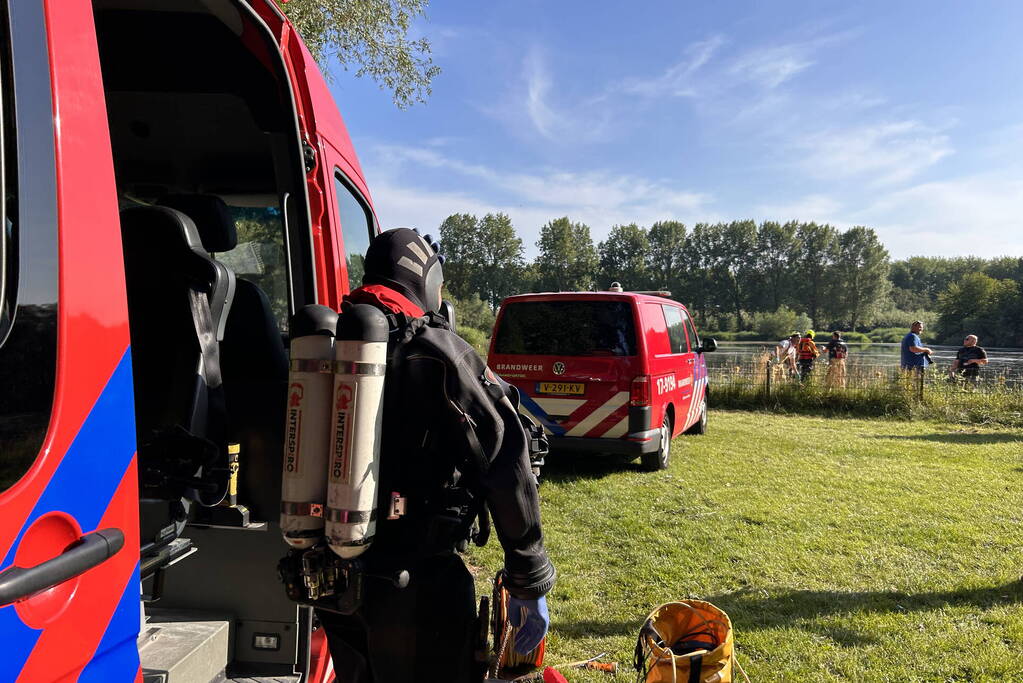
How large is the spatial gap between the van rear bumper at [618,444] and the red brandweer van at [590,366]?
0.4 inches

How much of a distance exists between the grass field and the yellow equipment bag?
574 mm

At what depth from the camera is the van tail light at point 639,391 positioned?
259 inches

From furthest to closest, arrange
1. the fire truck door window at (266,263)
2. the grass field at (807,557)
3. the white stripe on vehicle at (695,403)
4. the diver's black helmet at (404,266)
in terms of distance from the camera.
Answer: the white stripe on vehicle at (695,403) < the grass field at (807,557) < the fire truck door window at (266,263) < the diver's black helmet at (404,266)

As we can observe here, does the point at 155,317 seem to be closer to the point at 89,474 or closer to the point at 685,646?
the point at 89,474

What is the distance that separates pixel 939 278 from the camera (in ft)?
362

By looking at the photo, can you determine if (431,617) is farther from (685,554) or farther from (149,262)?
(685,554)

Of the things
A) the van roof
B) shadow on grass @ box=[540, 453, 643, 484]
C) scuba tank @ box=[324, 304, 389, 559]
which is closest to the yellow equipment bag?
scuba tank @ box=[324, 304, 389, 559]

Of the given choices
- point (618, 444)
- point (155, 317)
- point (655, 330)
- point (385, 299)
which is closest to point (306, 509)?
point (385, 299)

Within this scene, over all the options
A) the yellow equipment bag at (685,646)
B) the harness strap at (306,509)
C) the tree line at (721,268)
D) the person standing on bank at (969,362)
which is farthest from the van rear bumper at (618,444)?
the tree line at (721,268)

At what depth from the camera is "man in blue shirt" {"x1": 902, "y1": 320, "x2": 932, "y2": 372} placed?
500 inches

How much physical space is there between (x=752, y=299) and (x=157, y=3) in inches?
3859

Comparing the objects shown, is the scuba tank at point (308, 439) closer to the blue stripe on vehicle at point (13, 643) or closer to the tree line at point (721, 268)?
Result: the blue stripe on vehicle at point (13, 643)

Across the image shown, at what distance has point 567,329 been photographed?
6910 millimetres

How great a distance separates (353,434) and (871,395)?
13224mm
